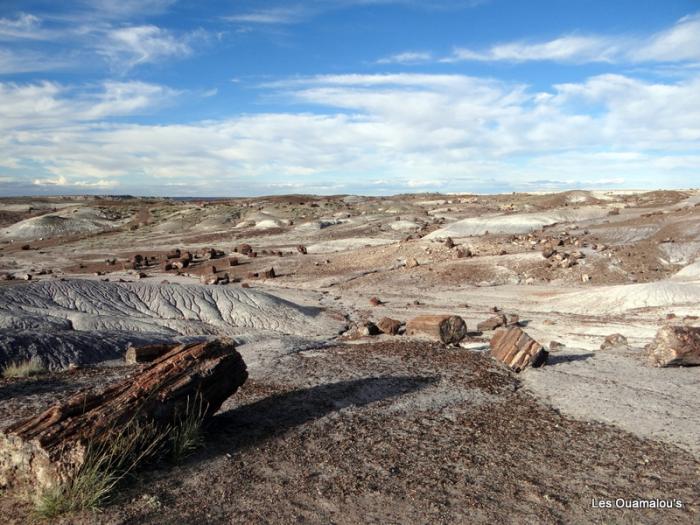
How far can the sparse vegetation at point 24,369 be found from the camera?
10508 mm

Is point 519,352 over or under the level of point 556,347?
over

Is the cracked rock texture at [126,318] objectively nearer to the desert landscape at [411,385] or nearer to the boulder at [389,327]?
the desert landscape at [411,385]

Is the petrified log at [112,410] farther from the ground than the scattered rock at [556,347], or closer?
farther from the ground

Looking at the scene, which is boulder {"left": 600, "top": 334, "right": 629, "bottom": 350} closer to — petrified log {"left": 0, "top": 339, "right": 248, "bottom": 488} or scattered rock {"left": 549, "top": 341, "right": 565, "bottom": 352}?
scattered rock {"left": 549, "top": 341, "right": 565, "bottom": 352}

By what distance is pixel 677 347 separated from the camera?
1144cm

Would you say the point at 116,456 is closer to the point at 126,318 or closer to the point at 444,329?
the point at 444,329

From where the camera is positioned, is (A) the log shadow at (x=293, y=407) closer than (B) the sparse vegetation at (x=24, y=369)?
Yes

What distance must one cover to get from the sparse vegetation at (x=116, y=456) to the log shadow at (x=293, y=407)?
0.47m

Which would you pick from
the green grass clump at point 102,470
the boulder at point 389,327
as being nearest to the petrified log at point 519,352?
the boulder at point 389,327

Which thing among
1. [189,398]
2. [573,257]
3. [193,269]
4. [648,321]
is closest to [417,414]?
[189,398]

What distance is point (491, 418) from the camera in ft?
28.5

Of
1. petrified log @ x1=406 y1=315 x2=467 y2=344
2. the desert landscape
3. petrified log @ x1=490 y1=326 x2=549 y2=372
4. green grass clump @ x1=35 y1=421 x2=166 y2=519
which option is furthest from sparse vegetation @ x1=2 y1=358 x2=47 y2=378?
petrified log @ x1=490 y1=326 x2=549 y2=372

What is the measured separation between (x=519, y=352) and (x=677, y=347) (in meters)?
3.13

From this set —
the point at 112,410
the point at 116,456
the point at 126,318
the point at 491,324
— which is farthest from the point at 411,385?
the point at 126,318
